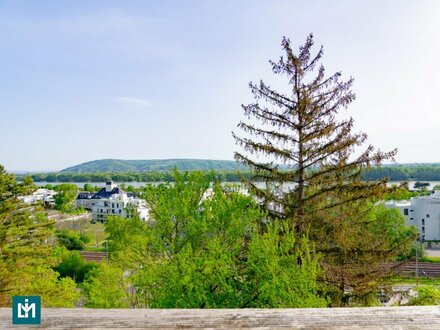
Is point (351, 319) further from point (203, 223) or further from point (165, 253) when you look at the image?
point (165, 253)

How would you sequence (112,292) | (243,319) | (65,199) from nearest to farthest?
(243,319) < (112,292) < (65,199)

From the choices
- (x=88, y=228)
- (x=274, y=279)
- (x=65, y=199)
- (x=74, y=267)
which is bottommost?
(x=88, y=228)

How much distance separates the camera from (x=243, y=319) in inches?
64.3

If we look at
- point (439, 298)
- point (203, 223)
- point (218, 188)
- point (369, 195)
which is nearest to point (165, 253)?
point (203, 223)

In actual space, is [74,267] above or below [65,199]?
below

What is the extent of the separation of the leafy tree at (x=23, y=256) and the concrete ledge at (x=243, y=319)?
15035 millimetres

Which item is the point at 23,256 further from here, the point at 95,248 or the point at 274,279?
the point at 95,248

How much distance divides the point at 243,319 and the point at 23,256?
19.9 meters

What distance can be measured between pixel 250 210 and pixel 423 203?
48.5 metres

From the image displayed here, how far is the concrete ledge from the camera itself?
160 cm

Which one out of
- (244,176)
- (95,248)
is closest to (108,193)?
(95,248)

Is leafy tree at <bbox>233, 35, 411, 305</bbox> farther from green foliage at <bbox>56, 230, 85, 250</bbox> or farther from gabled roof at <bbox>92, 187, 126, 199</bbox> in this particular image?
gabled roof at <bbox>92, 187, 126, 199</bbox>

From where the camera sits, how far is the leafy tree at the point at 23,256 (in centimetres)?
1653

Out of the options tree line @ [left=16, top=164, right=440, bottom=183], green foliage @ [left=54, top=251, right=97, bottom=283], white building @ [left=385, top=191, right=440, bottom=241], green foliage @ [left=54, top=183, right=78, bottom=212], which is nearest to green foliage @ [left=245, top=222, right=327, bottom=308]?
tree line @ [left=16, top=164, right=440, bottom=183]
